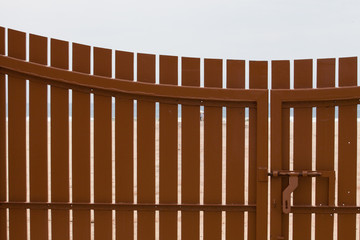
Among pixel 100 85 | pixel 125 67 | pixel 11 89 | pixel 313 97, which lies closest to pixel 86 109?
pixel 100 85

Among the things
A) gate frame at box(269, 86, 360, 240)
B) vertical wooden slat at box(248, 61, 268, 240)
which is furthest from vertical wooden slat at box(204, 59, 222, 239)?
gate frame at box(269, 86, 360, 240)

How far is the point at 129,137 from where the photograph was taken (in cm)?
302

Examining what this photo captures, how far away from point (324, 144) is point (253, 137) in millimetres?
596

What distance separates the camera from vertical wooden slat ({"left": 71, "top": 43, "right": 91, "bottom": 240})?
2986 mm

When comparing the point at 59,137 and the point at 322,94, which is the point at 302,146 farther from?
the point at 59,137

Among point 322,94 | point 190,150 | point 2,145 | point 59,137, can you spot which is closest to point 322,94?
point 322,94

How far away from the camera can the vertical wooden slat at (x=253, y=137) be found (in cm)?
293

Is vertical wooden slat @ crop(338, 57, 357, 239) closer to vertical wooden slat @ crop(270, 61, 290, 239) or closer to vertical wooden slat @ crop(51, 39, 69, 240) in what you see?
vertical wooden slat @ crop(270, 61, 290, 239)

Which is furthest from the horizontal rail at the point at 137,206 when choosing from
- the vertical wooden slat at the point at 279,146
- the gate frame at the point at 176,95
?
the vertical wooden slat at the point at 279,146

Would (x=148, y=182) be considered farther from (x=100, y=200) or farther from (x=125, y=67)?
(x=125, y=67)

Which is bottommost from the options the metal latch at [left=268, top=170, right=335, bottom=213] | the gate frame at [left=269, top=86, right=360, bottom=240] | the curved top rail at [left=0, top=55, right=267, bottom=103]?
the metal latch at [left=268, top=170, right=335, bottom=213]

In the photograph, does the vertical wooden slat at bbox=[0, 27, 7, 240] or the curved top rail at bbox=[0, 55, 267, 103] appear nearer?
the curved top rail at bbox=[0, 55, 267, 103]

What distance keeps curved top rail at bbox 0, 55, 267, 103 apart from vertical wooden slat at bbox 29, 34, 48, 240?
92mm

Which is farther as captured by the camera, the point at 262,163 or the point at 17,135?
the point at 17,135
